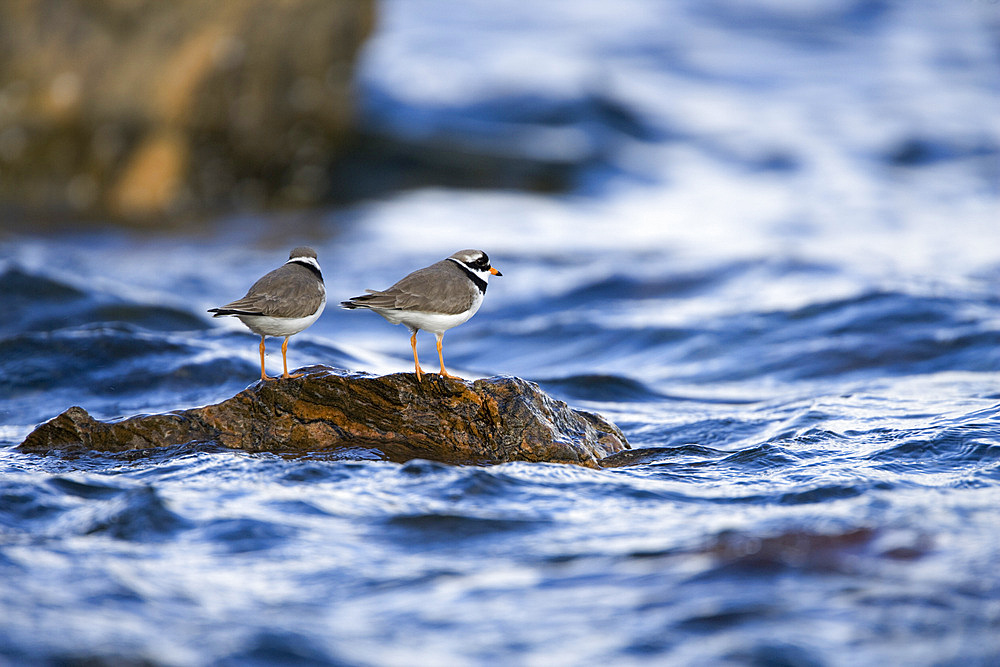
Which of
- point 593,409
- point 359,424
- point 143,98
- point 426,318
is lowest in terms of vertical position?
point 359,424

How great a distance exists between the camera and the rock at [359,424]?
682 centimetres

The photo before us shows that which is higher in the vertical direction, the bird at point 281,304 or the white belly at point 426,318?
the bird at point 281,304

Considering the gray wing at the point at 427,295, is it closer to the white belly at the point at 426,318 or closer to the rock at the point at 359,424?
the white belly at the point at 426,318

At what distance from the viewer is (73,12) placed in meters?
17.8

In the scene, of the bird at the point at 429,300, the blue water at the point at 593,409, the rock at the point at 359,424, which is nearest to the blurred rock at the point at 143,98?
the blue water at the point at 593,409

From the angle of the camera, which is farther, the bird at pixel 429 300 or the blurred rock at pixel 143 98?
the blurred rock at pixel 143 98

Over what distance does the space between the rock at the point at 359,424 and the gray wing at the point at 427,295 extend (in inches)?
23.8

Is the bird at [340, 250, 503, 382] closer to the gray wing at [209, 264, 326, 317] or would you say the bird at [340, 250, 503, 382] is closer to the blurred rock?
the gray wing at [209, 264, 326, 317]

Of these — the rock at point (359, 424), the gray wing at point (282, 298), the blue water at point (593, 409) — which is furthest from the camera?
the rock at point (359, 424)

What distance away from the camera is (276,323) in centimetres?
666

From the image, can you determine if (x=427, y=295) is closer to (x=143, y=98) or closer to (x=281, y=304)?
(x=281, y=304)

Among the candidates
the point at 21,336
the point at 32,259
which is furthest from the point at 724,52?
the point at 21,336

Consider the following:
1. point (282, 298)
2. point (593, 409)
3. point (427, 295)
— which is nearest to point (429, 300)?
point (427, 295)

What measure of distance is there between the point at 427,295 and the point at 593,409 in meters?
3.30
